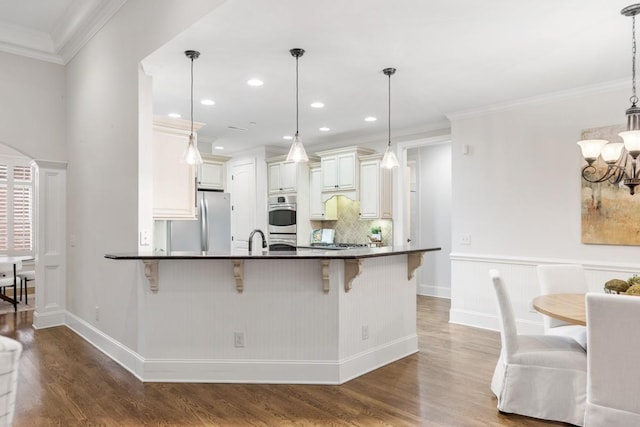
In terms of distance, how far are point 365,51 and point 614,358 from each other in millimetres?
2672

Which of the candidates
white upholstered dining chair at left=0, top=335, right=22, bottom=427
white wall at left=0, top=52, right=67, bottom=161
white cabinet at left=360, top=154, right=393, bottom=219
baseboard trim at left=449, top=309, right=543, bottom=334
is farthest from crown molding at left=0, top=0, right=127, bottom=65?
baseboard trim at left=449, top=309, right=543, bottom=334

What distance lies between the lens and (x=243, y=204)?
8031 millimetres

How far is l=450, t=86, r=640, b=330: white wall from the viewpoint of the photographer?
4.30 m

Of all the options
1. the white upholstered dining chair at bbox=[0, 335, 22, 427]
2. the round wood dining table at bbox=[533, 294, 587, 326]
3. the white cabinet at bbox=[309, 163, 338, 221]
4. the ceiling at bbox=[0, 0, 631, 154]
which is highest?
the ceiling at bbox=[0, 0, 631, 154]

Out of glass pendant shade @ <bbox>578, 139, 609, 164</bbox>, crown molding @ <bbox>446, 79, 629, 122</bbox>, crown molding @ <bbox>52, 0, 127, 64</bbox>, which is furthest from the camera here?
crown molding @ <bbox>446, 79, 629, 122</bbox>

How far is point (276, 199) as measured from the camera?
759cm

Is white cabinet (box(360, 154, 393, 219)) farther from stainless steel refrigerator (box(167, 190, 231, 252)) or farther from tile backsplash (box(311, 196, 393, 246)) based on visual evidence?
stainless steel refrigerator (box(167, 190, 231, 252))

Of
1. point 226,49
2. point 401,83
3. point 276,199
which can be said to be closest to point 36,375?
point 226,49

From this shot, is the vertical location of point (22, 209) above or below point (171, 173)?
below

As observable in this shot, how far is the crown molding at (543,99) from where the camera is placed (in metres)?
4.18

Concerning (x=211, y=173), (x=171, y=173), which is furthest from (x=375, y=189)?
(x=171, y=173)

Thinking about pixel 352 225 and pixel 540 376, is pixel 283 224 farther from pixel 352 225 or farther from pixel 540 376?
pixel 540 376

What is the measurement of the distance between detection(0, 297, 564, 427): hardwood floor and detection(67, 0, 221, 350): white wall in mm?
489

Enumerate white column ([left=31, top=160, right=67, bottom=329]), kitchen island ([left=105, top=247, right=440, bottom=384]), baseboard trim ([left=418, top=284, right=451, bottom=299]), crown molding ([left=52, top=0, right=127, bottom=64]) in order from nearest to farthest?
kitchen island ([left=105, top=247, right=440, bottom=384])
crown molding ([left=52, top=0, right=127, bottom=64])
white column ([left=31, top=160, right=67, bottom=329])
baseboard trim ([left=418, top=284, right=451, bottom=299])
